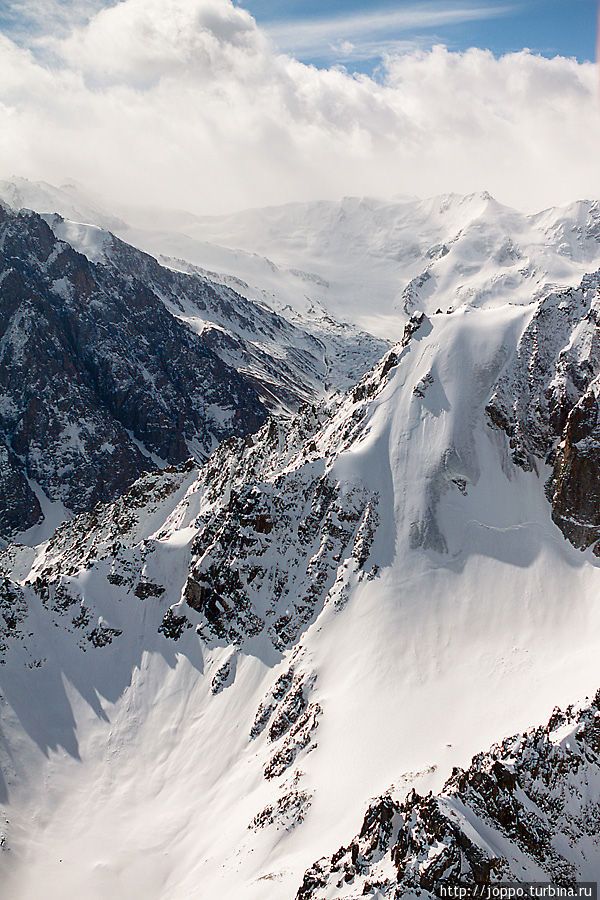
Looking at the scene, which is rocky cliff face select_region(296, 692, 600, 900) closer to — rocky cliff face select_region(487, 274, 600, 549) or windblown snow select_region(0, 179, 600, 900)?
windblown snow select_region(0, 179, 600, 900)

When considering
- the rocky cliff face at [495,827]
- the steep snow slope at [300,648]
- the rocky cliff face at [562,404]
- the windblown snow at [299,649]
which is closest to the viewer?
the rocky cliff face at [495,827]

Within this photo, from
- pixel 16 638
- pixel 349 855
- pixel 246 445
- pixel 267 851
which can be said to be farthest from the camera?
pixel 246 445

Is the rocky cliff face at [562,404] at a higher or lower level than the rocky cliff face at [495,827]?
higher

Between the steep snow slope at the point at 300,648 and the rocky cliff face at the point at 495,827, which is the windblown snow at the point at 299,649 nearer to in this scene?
the steep snow slope at the point at 300,648

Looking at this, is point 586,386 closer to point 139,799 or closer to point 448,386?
point 448,386

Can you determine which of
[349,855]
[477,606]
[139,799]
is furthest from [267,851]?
[477,606]

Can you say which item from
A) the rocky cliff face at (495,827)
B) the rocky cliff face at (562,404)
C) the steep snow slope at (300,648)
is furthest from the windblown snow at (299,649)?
the rocky cliff face at (495,827)

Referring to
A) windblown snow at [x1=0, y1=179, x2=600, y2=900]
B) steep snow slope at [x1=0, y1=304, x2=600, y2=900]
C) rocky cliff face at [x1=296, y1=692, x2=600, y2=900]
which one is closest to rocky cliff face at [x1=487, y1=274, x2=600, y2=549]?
windblown snow at [x1=0, y1=179, x2=600, y2=900]
